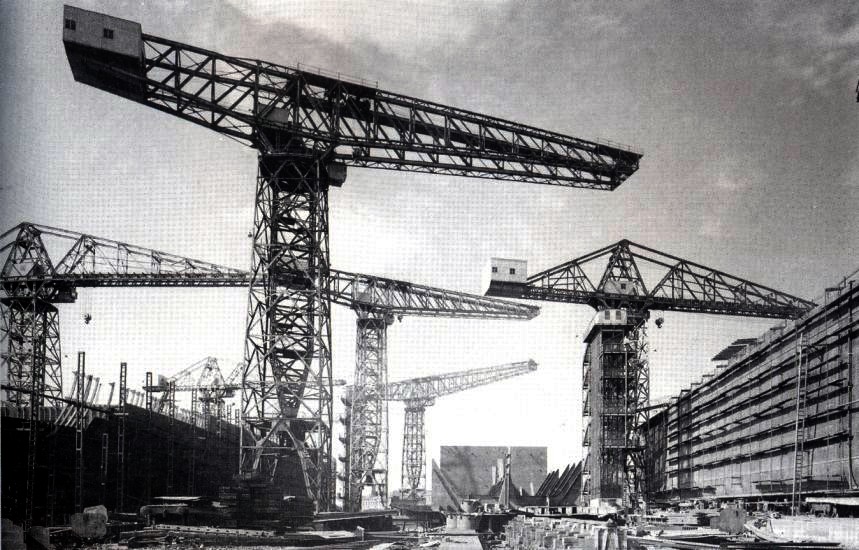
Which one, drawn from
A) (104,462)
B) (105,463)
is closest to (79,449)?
(105,463)

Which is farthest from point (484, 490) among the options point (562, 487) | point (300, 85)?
point (300, 85)

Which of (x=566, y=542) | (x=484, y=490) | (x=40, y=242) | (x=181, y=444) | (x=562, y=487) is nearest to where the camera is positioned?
(x=566, y=542)

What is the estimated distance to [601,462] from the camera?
140ft

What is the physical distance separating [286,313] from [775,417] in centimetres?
2122

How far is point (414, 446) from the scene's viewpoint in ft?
204

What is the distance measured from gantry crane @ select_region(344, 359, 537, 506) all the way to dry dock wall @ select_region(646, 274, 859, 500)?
12.0 meters

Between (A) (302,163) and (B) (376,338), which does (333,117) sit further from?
(B) (376,338)

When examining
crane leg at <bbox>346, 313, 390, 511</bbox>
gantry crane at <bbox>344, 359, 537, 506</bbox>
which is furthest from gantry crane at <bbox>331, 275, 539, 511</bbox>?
gantry crane at <bbox>344, 359, 537, 506</bbox>

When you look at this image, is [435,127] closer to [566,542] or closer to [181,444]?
[566,542]

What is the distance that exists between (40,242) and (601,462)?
98.9 ft

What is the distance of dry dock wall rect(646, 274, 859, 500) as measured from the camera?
26.0 m

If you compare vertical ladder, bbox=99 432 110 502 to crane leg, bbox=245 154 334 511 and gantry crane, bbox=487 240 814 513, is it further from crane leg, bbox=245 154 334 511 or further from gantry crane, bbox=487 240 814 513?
gantry crane, bbox=487 240 814 513

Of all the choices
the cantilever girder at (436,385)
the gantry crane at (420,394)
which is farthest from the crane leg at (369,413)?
the cantilever girder at (436,385)

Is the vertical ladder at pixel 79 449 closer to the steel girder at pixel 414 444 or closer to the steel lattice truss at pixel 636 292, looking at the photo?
the steel lattice truss at pixel 636 292
